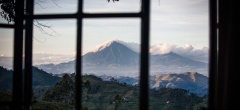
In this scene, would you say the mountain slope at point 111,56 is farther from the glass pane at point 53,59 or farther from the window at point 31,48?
the window at point 31,48

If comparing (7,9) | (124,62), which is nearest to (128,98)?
(7,9)

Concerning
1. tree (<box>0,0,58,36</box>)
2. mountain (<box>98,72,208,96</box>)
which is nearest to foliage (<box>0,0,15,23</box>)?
tree (<box>0,0,58,36</box>)

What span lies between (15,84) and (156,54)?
13877cm

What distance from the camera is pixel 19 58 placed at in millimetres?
2533

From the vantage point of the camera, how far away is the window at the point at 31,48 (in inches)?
85.2

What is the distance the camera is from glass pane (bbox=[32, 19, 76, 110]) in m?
2.96

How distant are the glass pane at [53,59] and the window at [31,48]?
0.08 metres

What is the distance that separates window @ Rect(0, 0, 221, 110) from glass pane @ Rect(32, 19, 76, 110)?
0.28ft

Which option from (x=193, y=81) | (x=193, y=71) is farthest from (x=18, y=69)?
(x=193, y=71)

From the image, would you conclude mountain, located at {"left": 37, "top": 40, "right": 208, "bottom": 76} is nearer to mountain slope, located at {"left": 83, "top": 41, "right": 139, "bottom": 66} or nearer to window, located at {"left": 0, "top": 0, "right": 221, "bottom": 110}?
mountain slope, located at {"left": 83, "top": 41, "right": 139, "bottom": 66}

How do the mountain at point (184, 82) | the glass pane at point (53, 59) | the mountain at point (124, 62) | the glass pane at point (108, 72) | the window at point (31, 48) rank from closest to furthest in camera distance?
1. the window at point (31, 48)
2. the glass pane at point (53, 59)
3. the glass pane at point (108, 72)
4. the mountain at point (184, 82)
5. the mountain at point (124, 62)

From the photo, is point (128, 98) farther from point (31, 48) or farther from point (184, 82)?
point (31, 48)

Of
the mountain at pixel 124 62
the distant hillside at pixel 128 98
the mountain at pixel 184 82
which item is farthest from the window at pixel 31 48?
the mountain at pixel 124 62
